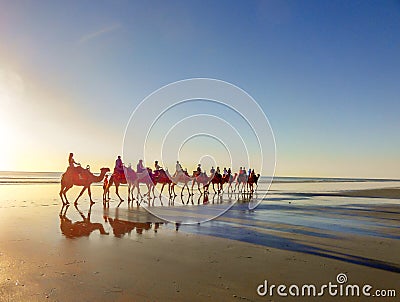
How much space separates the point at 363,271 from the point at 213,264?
111 inches

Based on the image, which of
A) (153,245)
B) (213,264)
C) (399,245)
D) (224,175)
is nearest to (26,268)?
(153,245)

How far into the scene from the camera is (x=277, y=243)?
8680 mm

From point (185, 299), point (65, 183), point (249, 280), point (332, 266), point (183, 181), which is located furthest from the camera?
point (183, 181)

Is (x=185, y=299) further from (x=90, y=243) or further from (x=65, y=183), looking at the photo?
(x=65, y=183)

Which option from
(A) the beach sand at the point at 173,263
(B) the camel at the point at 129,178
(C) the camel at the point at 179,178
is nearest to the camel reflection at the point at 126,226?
(A) the beach sand at the point at 173,263

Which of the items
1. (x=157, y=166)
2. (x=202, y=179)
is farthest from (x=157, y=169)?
(x=202, y=179)

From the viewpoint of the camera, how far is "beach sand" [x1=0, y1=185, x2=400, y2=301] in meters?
5.11

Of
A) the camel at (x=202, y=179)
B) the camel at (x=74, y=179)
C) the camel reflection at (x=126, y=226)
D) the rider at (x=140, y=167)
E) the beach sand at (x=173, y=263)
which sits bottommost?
the beach sand at (x=173, y=263)

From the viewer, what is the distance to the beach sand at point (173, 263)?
16.8ft

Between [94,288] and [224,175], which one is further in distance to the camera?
[224,175]

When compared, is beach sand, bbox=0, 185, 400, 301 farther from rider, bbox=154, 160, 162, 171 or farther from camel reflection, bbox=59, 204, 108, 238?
rider, bbox=154, 160, 162, 171

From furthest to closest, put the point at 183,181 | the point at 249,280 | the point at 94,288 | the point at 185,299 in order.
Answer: the point at 183,181
the point at 249,280
the point at 94,288
the point at 185,299

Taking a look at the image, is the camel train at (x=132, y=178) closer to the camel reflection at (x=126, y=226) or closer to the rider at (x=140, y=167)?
the rider at (x=140, y=167)

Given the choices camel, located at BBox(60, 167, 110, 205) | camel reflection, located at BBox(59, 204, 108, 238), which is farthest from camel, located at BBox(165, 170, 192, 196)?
camel reflection, located at BBox(59, 204, 108, 238)
